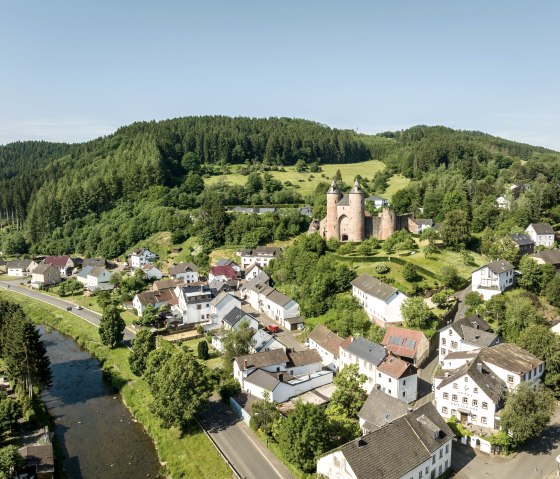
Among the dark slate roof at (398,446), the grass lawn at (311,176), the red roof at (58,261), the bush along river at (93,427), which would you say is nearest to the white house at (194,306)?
the bush along river at (93,427)

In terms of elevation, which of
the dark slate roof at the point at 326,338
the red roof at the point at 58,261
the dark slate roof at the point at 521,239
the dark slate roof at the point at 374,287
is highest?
the dark slate roof at the point at 521,239

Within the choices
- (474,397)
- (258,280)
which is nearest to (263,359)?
(474,397)

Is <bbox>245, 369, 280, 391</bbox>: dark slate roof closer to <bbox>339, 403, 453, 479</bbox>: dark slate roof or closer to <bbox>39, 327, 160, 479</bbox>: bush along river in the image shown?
<bbox>39, 327, 160, 479</bbox>: bush along river

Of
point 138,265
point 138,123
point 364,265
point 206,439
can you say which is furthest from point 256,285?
point 138,123

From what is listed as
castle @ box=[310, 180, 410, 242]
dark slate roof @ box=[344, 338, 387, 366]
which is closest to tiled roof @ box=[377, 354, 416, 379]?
dark slate roof @ box=[344, 338, 387, 366]

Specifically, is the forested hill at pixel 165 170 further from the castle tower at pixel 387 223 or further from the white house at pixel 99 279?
the castle tower at pixel 387 223
